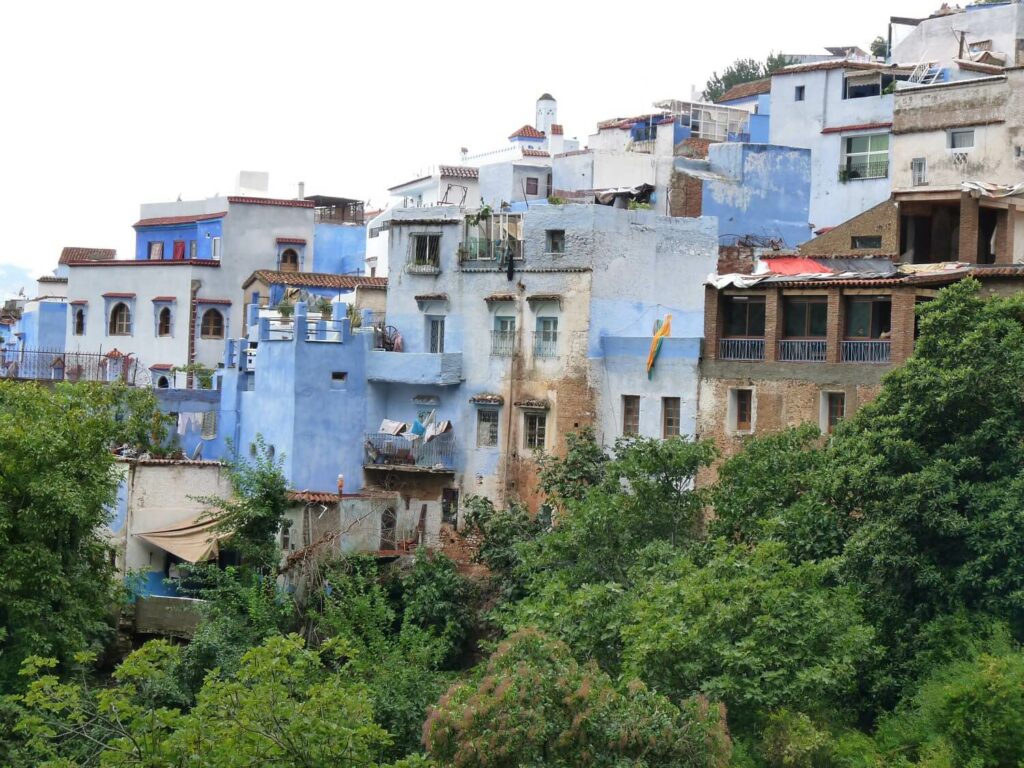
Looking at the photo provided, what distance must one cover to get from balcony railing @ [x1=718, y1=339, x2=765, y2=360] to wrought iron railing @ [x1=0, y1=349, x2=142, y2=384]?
75.8ft

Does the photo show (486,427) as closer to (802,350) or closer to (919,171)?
(802,350)

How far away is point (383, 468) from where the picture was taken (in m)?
39.8

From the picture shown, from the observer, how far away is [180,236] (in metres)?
56.0

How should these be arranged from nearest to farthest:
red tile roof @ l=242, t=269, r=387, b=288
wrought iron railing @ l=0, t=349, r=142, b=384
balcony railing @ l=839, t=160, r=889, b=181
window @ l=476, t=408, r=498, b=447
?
window @ l=476, t=408, r=498, b=447
balcony railing @ l=839, t=160, r=889, b=181
red tile roof @ l=242, t=269, r=387, b=288
wrought iron railing @ l=0, t=349, r=142, b=384

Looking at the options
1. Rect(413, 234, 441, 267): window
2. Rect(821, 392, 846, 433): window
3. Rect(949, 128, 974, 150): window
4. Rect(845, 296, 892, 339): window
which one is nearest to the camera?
Rect(845, 296, 892, 339): window

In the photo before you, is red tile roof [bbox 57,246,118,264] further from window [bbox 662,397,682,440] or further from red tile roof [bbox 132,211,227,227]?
window [bbox 662,397,682,440]

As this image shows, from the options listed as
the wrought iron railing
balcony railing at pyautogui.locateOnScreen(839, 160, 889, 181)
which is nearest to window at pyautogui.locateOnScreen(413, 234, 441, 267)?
the wrought iron railing

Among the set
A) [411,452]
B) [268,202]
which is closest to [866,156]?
[411,452]

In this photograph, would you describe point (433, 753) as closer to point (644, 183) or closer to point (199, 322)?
point (644, 183)

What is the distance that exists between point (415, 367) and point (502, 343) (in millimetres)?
2384

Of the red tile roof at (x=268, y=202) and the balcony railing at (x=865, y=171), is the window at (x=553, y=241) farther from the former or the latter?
the red tile roof at (x=268, y=202)

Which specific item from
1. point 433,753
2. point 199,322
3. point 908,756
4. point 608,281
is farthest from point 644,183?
point 433,753

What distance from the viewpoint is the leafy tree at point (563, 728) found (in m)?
21.8

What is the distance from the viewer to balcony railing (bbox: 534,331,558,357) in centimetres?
3797
